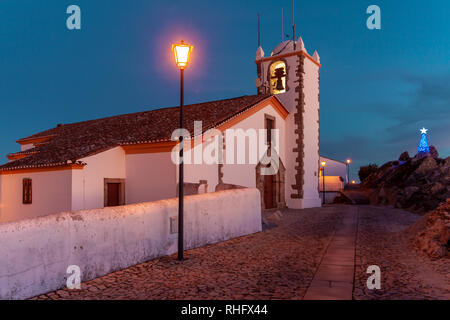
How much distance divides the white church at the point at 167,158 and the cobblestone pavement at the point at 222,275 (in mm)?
4376

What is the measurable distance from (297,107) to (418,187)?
30.2 ft

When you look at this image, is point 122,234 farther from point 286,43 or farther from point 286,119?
point 286,43

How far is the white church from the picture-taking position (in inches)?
584

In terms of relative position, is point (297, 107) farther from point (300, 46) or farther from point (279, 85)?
point (300, 46)

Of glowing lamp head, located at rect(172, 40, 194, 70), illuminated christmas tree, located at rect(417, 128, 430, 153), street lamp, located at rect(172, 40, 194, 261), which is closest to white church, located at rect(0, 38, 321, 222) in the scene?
street lamp, located at rect(172, 40, 194, 261)

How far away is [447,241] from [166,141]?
10.6 metres

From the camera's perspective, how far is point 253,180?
18.5 meters

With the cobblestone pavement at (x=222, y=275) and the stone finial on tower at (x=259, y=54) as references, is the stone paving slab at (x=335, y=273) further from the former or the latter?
the stone finial on tower at (x=259, y=54)

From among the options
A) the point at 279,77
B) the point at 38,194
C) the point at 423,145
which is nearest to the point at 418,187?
the point at 279,77

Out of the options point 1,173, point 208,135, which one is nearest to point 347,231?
point 208,135

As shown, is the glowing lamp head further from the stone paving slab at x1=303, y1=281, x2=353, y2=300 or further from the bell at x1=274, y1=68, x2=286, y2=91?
the bell at x1=274, y1=68, x2=286, y2=91

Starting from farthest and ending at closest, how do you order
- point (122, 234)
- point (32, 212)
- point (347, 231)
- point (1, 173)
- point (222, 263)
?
point (1, 173), point (32, 212), point (347, 231), point (222, 263), point (122, 234)

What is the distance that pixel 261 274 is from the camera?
6340mm

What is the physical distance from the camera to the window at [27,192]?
16234 millimetres
